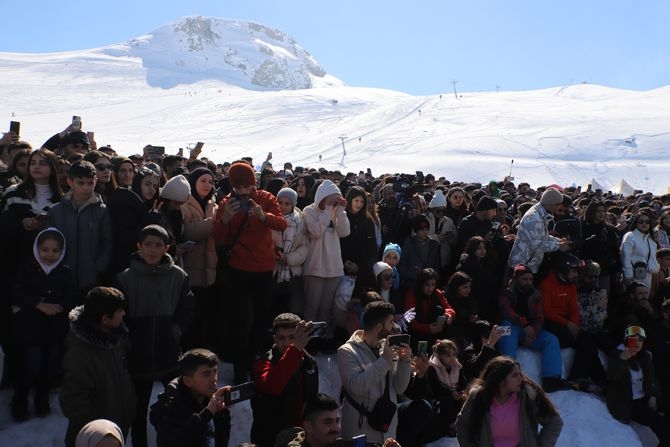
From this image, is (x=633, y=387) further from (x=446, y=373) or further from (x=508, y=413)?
(x=508, y=413)

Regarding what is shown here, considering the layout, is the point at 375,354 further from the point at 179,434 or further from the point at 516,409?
the point at 179,434

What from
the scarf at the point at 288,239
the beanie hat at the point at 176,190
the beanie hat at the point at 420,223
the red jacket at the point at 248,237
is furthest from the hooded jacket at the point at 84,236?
the beanie hat at the point at 420,223

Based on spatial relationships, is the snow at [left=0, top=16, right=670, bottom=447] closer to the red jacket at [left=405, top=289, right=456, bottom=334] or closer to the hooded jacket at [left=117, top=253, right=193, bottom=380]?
the red jacket at [left=405, top=289, right=456, bottom=334]

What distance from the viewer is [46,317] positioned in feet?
15.9

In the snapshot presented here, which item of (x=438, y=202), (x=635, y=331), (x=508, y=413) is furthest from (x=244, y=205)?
(x=635, y=331)

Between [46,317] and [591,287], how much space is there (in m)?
6.26

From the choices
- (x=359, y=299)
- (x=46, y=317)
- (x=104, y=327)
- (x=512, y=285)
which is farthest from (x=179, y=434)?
(x=512, y=285)

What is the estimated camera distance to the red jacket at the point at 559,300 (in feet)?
24.7

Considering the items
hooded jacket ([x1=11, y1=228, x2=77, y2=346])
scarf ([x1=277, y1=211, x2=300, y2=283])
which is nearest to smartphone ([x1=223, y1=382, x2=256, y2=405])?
hooded jacket ([x1=11, y1=228, x2=77, y2=346])

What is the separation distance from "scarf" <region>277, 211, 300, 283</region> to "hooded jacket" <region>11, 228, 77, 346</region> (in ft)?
7.35

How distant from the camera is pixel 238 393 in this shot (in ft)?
12.0

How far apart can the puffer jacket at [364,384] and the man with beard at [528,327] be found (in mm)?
2537

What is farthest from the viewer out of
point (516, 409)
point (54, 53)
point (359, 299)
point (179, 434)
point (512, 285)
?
point (54, 53)

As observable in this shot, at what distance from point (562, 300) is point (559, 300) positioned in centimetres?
4
